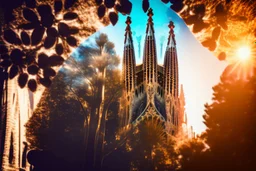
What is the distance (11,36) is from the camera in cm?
280

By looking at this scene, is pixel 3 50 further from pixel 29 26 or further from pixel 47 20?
pixel 47 20

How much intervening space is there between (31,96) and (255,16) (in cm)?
288

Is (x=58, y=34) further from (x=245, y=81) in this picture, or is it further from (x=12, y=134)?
(x=245, y=81)

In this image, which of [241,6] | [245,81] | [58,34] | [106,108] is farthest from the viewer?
[106,108]

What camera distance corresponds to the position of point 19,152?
3.10 meters

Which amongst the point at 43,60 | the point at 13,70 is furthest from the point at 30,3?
the point at 13,70

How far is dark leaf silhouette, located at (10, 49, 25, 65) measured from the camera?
2732 mm

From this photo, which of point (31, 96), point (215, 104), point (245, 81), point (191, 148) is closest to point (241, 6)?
point (245, 81)

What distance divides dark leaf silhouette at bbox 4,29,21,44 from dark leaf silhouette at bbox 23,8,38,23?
0.30m

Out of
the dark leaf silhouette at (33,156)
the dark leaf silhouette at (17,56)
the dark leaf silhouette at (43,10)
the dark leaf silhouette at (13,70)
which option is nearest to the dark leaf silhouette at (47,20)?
the dark leaf silhouette at (43,10)

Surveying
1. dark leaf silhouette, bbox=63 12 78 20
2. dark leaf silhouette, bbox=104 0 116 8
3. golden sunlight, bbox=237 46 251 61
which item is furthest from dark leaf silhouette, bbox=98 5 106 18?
golden sunlight, bbox=237 46 251 61

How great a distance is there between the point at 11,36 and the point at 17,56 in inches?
10.8

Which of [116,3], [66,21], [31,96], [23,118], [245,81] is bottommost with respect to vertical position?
[23,118]

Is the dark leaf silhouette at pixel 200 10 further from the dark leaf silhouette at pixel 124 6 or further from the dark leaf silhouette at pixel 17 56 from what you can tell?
the dark leaf silhouette at pixel 17 56
